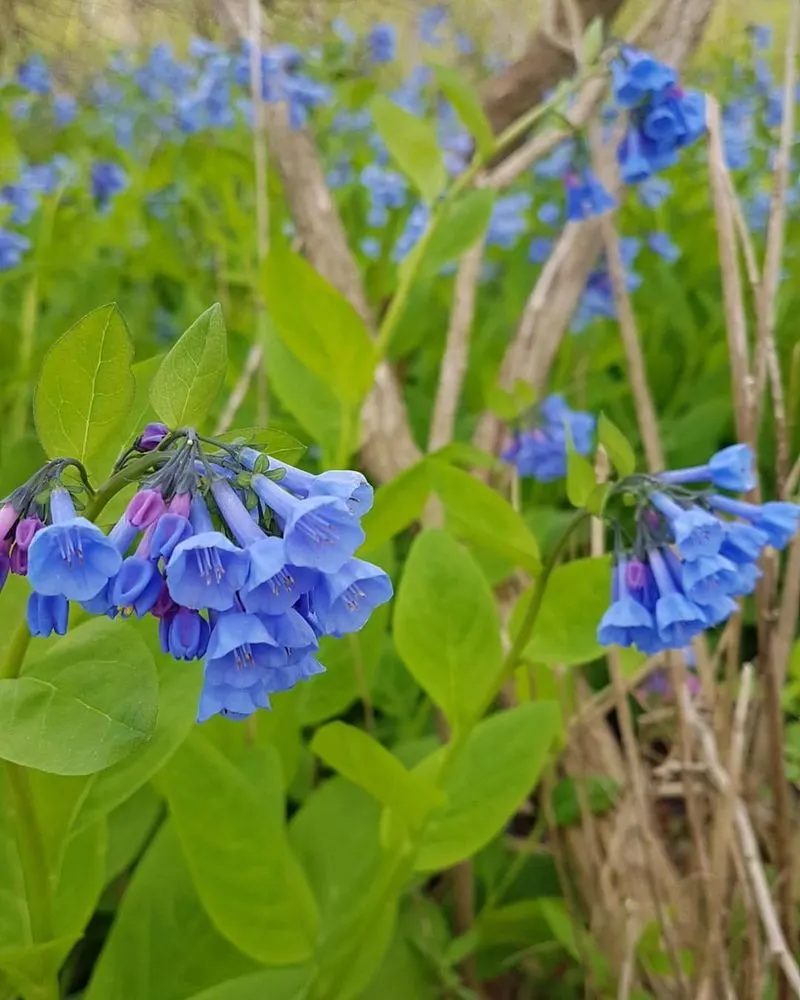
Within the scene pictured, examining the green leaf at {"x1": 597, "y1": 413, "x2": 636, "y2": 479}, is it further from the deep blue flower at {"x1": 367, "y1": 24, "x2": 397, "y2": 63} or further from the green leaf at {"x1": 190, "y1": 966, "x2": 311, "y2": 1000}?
the deep blue flower at {"x1": 367, "y1": 24, "x2": 397, "y2": 63}

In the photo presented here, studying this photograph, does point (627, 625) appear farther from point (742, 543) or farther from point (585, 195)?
point (585, 195)

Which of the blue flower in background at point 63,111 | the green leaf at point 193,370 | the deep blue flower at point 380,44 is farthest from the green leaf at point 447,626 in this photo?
the deep blue flower at point 380,44

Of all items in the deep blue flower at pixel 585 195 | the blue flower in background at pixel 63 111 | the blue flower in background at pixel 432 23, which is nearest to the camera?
the deep blue flower at pixel 585 195

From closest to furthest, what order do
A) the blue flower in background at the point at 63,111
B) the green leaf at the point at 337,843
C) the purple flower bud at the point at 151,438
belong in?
the purple flower bud at the point at 151,438 → the green leaf at the point at 337,843 → the blue flower in background at the point at 63,111

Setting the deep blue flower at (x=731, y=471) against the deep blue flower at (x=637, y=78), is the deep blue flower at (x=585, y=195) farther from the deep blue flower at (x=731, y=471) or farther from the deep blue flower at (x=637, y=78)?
the deep blue flower at (x=731, y=471)

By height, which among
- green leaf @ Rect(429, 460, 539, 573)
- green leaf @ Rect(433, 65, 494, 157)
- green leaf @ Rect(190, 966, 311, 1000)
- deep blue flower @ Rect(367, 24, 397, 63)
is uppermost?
deep blue flower @ Rect(367, 24, 397, 63)

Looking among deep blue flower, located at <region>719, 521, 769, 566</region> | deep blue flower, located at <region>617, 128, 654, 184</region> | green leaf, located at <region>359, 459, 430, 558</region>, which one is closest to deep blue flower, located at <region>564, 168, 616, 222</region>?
deep blue flower, located at <region>617, 128, 654, 184</region>

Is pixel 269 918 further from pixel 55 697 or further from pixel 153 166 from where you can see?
pixel 153 166
